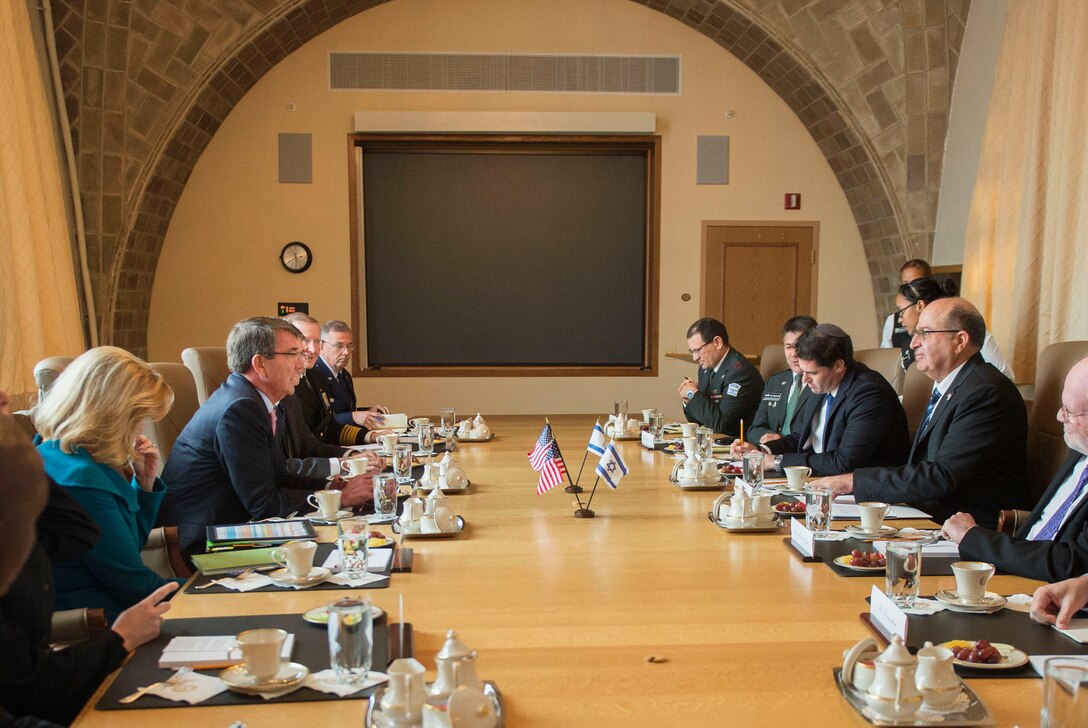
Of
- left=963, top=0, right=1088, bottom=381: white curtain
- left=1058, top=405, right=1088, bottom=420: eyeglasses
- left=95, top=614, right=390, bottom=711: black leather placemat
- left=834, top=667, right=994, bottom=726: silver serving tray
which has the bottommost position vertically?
left=95, top=614, right=390, bottom=711: black leather placemat

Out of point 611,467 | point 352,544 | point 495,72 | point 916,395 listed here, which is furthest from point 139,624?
point 495,72

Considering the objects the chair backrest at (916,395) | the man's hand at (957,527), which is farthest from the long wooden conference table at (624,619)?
the chair backrest at (916,395)

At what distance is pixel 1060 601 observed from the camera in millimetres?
1977

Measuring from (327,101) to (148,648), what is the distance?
24.9 ft

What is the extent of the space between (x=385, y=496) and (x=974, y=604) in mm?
1658

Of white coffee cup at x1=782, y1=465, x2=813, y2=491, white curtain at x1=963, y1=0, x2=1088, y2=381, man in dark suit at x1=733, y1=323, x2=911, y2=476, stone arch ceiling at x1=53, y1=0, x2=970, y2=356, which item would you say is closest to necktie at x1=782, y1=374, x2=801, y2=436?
man in dark suit at x1=733, y1=323, x2=911, y2=476

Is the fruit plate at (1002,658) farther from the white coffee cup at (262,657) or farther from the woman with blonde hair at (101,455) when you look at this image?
the woman with blonde hair at (101,455)

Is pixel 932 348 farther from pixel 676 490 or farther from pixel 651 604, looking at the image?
pixel 651 604

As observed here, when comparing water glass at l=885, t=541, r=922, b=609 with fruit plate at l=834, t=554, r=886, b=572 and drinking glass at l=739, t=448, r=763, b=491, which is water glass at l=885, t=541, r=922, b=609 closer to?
fruit plate at l=834, t=554, r=886, b=572

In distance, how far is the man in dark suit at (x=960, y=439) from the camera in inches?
133

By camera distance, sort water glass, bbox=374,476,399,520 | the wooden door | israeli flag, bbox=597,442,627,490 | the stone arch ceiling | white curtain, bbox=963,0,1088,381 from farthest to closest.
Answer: the wooden door
the stone arch ceiling
white curtain, bbox=963,0,1088,381
israeli flag, bbox=597,442,627,490
water glass, bbox=374,476,399,520

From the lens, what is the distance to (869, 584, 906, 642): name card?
1836mm

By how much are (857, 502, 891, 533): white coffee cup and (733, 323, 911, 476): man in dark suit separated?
122 cm

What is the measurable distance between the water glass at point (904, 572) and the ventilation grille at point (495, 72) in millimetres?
7433
